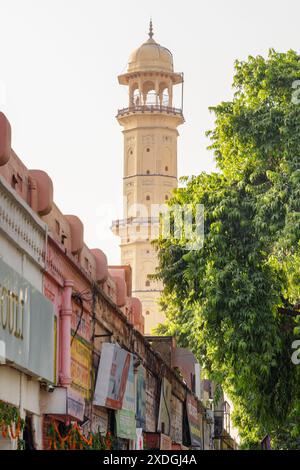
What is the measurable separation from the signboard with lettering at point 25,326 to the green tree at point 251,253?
33.0 feet

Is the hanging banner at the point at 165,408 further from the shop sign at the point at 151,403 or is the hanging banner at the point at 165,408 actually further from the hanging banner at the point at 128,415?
the hanging banner at the point at 128,415

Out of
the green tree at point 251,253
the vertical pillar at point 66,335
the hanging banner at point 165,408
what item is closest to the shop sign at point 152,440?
the green tree at point 251,253

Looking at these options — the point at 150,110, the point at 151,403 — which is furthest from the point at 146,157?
the point at 151,403

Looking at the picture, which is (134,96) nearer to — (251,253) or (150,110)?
(150,110)

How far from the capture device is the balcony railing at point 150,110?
284 feet

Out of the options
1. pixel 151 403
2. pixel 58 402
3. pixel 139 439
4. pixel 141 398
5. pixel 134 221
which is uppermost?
pixel 134 221

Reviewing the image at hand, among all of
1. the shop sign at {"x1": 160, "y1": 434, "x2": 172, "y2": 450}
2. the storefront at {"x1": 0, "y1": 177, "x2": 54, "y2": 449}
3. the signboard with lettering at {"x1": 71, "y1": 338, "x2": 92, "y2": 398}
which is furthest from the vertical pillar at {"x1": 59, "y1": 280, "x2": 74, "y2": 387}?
the shop sign at {"x1": 160, "y1": 434, "x2": 172, "y2": 450}

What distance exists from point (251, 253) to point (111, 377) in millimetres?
6663

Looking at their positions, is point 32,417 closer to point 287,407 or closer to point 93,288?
point 93,288

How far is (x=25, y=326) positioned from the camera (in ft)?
45.4

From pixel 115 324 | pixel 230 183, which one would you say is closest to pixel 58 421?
pixel 115 324

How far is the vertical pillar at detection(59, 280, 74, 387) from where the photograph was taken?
54.5 feet

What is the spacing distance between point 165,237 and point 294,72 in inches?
200

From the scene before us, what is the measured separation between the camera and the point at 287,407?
2647 centimetres
